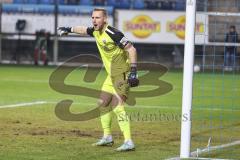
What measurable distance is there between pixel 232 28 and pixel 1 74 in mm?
9980

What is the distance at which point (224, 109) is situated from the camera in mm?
17172

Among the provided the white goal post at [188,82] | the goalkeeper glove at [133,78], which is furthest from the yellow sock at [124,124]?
the white goal post at [188,82]

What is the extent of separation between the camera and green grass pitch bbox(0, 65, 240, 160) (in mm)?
10227

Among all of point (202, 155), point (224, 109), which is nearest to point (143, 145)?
point (202, 155)

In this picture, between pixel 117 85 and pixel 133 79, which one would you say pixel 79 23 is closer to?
pixel 117 85

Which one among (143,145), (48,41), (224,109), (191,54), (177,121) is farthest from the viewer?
(48,41)

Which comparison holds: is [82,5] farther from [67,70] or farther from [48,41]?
[67,70]

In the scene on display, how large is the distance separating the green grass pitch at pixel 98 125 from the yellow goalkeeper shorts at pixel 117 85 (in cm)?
87

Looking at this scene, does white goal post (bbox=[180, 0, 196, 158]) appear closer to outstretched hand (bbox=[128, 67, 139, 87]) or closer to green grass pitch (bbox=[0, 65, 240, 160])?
green grass pitch (bbox=[0, 65, 240, 160])

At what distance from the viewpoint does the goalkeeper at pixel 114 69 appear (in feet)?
34.3

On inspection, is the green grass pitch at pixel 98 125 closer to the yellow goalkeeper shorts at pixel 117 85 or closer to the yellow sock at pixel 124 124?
the yellow sock at pixel 124 124

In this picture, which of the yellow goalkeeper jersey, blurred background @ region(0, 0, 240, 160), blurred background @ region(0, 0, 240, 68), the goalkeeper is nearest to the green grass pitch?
blurred background @ region(0, 0, 240, 160)

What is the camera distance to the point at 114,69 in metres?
10.8

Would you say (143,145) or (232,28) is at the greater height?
(232,28)
